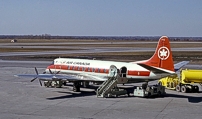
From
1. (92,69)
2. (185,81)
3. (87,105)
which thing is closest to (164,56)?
(185,81)

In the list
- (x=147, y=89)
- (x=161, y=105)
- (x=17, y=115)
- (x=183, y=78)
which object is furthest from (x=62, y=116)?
(x=183, y=78)

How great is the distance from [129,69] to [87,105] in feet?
27.8

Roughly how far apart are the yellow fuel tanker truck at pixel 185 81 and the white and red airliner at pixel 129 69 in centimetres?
426

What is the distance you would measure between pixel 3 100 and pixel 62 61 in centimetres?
1295

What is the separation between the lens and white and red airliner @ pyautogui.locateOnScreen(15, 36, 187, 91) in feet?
135

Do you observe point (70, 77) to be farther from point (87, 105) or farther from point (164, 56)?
point (164, 56)

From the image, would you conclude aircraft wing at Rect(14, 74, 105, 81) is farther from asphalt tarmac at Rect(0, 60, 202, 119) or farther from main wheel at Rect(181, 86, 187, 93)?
main wheel at Rect(181, 86, 187, 93)

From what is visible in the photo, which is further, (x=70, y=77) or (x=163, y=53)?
(x=70, y=77)

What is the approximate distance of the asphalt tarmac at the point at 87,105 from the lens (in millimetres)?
32000

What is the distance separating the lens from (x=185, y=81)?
148 feet

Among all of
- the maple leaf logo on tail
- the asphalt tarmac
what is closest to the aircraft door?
the asphalt tarmac

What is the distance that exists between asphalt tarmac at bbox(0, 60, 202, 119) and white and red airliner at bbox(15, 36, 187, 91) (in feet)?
6.99

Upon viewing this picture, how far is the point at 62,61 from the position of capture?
2005 inches

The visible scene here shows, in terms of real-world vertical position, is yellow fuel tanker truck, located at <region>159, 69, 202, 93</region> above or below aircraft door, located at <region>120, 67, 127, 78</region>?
below
